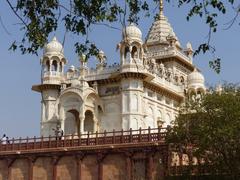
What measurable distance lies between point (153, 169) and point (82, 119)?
8987 mm

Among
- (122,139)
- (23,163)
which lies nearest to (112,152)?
(122,139)

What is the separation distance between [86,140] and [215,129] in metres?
11.4

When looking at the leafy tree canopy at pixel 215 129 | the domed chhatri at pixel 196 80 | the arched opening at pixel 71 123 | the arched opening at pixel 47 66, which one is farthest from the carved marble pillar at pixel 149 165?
the domed chhatri at pixel 196 80

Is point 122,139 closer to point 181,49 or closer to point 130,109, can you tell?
point 130,109

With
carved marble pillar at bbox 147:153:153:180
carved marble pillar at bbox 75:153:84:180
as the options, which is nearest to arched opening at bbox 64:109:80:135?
carved marble pillar at bbox 75:153:84:180

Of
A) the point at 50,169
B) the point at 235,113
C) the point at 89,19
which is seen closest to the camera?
the point at 89,19

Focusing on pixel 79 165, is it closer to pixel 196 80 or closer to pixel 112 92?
pixel 112 92

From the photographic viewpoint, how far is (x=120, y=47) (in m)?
41.4

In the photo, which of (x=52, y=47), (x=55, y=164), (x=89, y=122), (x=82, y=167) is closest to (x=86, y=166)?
(x=82, y=167)

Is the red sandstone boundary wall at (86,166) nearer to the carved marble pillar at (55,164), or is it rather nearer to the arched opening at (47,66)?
the carved marble pillar at (55,164)

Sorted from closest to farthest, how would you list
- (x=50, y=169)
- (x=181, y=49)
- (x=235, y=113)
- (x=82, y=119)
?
(x=235, y=113) < (x=50, y=169) < (x=82, y=119) < (x=181, y=49)

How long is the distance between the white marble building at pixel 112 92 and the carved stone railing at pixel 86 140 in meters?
3.34

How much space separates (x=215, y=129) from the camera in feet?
86.7

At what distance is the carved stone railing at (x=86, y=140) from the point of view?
3328 centimetres
